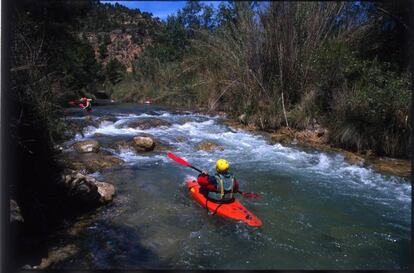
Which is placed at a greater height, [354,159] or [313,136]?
[313,136]

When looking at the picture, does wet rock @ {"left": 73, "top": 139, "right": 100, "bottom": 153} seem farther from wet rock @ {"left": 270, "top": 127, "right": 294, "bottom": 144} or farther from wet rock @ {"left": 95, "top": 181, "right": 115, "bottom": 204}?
wet rock @ {"left": 270, "top": 127, "right": 294, "bottom": 144}

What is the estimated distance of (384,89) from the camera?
21.8ft

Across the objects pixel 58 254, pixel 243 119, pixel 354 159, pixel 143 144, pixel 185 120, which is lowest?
pixel 58 254

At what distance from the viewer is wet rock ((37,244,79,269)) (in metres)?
2.88

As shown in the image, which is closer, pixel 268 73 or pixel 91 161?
pixel 91 161

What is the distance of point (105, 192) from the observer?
4422mm

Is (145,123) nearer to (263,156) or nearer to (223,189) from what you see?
(263,156)

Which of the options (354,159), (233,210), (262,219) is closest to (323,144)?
(354,159)

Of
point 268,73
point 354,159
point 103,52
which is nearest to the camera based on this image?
point 354,159

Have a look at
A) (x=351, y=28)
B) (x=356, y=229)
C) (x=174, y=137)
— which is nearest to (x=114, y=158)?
(x=174, y=137)

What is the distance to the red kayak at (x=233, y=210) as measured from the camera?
13.4 feet

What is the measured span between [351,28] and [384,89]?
1.81 m

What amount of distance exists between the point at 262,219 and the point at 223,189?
55cm

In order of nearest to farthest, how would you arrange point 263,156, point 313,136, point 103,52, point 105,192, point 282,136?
point 105,192, point 263,156, point 313,136, point 282,136, point 103,52
